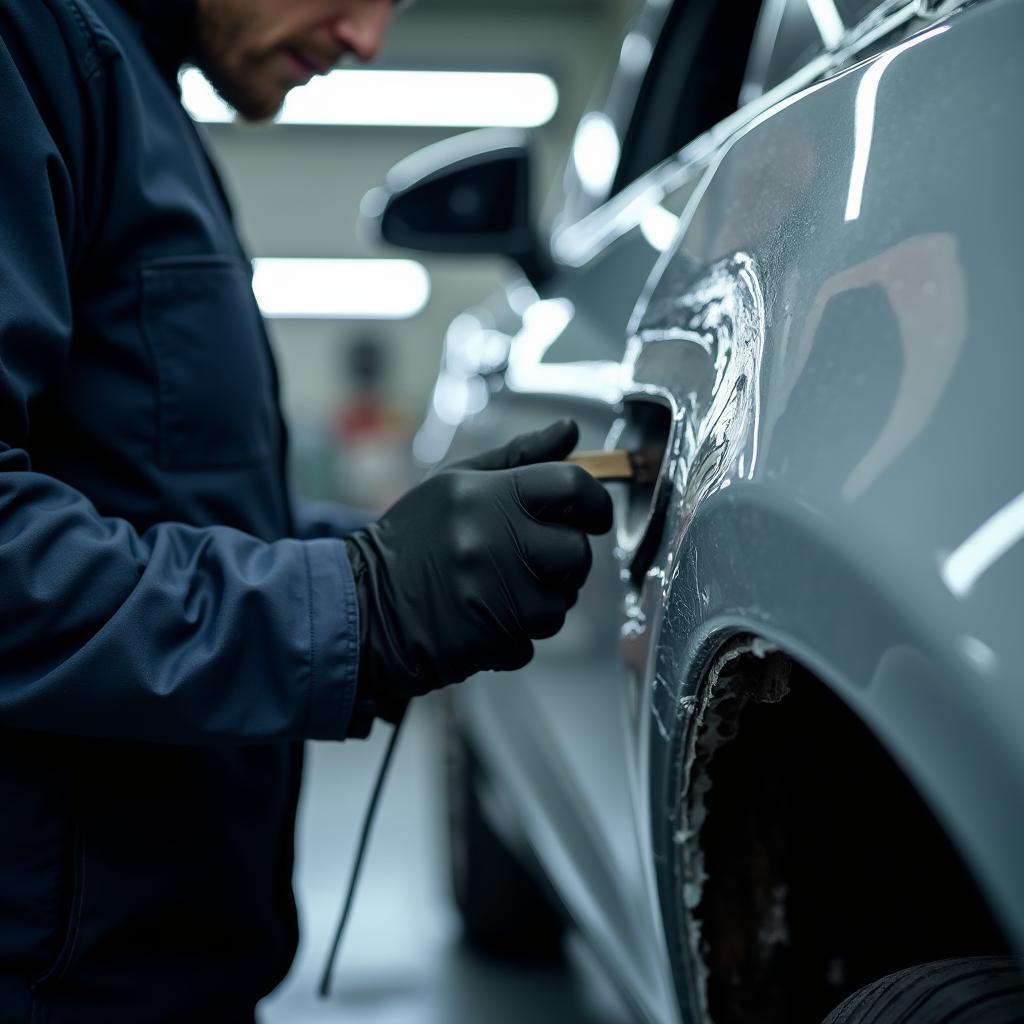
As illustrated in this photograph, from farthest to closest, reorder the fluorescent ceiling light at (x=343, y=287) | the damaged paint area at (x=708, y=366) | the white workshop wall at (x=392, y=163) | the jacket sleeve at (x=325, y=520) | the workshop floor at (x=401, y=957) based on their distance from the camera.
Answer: the fluorescent ceiling light at (x=343, y=287), the white workshop wall at (x=392, y=163), the workshop floor at (x=401, y=957), the jacket sleeve at (x=325, y=520), the damaged paint area at (x=708, y=366)

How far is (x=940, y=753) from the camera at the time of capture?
42 cm

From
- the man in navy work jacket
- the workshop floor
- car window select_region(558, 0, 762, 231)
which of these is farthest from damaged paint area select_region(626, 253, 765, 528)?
the workshop floor

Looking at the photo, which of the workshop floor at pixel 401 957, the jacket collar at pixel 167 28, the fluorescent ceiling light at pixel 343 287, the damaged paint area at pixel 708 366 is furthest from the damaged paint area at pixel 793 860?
the fluorescent ceiling light at pixel 343 287

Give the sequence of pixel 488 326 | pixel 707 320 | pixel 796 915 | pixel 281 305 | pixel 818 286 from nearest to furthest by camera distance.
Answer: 1. pixel 818 286
2. pixel 707 320
3. pixel 796 915
4. pixel 488 326
5. pixel 281 305

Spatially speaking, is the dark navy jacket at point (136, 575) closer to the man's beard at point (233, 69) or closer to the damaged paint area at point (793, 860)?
→ the man's beard at point (233, 69)

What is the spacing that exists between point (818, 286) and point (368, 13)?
2.22 ft

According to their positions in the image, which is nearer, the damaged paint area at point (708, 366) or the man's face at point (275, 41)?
the damaged paint area at point (708, 366)

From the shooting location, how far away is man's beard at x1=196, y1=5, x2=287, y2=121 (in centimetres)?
95

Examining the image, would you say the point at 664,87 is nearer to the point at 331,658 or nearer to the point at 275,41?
the point at 275,41

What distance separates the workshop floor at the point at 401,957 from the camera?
1707mm

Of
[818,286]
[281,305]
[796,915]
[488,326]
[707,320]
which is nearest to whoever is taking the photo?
[818,286]

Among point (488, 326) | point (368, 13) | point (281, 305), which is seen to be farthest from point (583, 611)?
point (281, 305)

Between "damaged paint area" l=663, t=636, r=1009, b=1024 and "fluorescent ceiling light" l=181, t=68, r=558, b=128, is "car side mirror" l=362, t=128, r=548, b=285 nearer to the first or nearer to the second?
"damaged paint area" l=663, t=636, r=1009, b=1024

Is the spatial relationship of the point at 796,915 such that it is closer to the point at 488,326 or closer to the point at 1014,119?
the point at 1014,119
